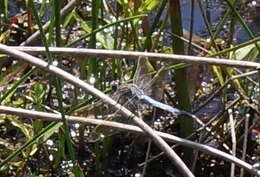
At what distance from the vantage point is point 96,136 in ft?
5.48

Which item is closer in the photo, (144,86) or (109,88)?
→ (144,86)

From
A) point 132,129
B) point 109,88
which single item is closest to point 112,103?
point 132,129

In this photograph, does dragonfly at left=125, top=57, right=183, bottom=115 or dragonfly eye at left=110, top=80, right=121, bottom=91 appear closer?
dragonfly at left=125, top=57, right=183, bottom=115

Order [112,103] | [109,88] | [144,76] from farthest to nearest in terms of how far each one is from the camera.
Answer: [109,88], [144,76], [112,103]

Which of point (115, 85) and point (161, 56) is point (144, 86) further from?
point (115, 85)

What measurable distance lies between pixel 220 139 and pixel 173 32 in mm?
313

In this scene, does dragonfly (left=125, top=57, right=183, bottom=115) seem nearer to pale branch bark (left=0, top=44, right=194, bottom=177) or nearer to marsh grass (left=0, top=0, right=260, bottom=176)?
pale branch bark (left=0, top=44, right=194, bottom=177)

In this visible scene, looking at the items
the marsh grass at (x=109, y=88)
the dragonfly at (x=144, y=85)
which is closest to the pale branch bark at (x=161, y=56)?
the dragonfly at (x=144, y=85)

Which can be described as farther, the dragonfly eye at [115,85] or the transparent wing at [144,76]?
the dragonfly eye at [115,85]

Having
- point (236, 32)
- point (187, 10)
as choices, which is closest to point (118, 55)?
point (236, 32)

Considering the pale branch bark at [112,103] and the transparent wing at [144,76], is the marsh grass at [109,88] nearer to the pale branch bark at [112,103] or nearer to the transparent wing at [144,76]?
the transparent wing at [144,76]

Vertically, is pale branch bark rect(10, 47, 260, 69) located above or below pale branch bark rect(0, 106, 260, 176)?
above

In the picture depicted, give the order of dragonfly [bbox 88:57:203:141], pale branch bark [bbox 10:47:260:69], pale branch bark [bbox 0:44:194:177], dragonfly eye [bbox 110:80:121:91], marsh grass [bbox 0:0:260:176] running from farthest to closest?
marsh grass [bbox 0:0:260:176]
dragonfly eye [bbox 110:80:121:91]
dragonfly [bbox 88:57:203:141]
pale branch bark [bbox 10:47:260:69]
pale branch bark [bbox 0:44:194:177]

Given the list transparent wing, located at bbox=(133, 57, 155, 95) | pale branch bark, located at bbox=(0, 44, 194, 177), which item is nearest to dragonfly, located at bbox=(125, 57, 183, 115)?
transparent wing, located at bbox=(133, 57, 155, 95)
